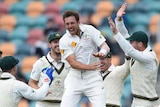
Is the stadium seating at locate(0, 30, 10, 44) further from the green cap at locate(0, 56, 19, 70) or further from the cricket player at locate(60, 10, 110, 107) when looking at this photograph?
the green cap at locate(0, 56, 19, 70)

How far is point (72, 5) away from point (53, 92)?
907 cm

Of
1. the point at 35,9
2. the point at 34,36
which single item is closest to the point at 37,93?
the point at 34,36

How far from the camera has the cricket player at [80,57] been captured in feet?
40.5

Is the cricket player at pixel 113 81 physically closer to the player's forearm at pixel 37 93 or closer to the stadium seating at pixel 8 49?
the player's forearm at pixel 37 93

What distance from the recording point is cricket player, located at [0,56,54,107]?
465 inches

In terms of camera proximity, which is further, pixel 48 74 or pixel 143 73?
pixel 143 73

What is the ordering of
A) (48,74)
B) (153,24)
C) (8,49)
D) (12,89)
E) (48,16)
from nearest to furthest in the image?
(12,89) → (48,74) → (153,24) → (8,49) → (48,16)

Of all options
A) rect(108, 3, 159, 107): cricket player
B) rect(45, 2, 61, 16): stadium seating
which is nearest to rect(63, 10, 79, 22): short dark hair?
rect(108, 3, 159, 107): cricket player

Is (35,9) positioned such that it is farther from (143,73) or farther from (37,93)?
(37,93)

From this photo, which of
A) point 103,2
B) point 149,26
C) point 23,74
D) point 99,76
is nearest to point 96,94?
point 99,76

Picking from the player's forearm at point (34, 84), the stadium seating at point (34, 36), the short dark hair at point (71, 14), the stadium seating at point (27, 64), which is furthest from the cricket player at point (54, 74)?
the stadium seating at point (34, 36)

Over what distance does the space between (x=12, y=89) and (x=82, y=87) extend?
1163 millimetres

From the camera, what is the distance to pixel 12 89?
11797mm

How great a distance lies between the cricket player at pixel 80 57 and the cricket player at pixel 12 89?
574 mm
